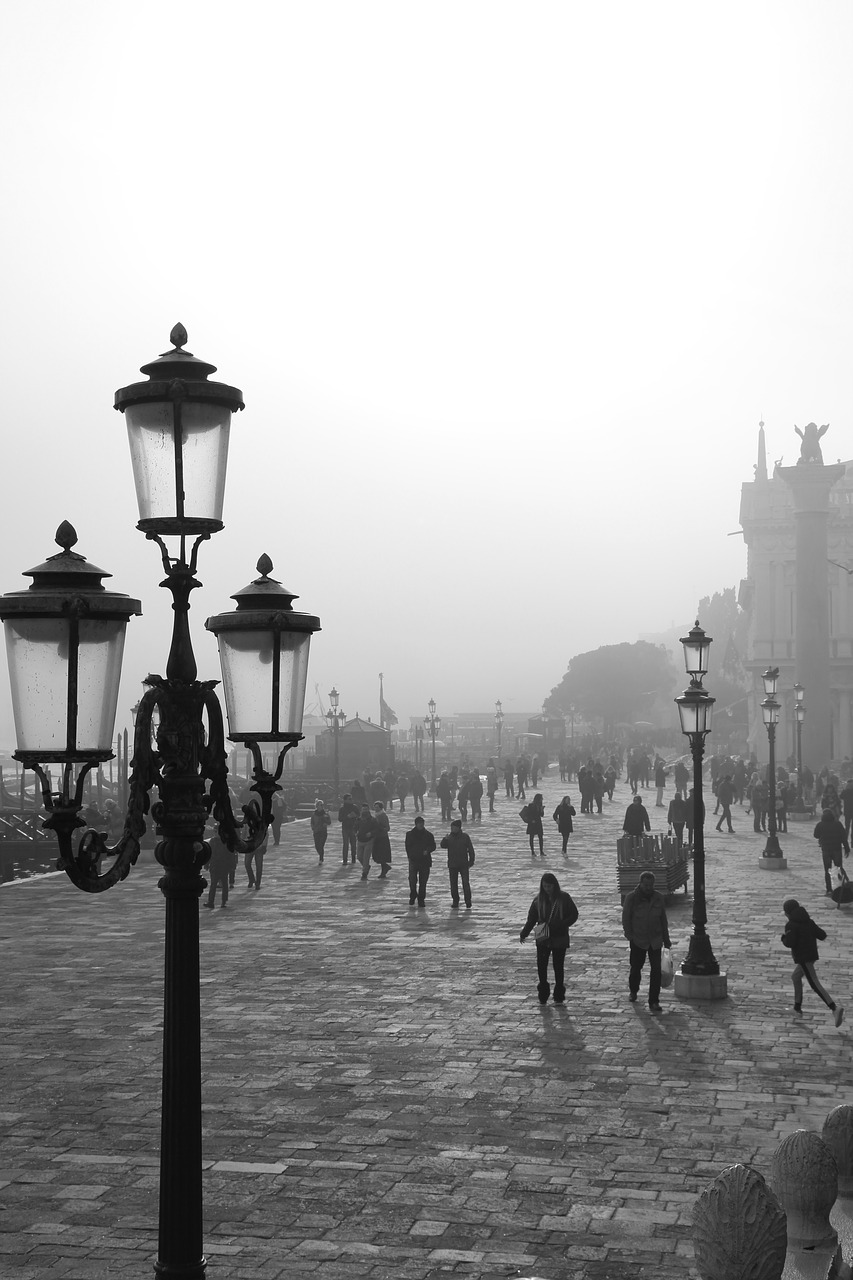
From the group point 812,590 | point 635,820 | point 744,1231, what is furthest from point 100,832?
point 812,590

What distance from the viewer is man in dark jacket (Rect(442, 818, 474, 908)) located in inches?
757

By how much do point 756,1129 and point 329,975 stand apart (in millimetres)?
6663

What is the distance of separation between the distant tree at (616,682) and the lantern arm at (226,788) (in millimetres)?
111580

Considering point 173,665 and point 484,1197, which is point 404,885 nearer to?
point 484,1197

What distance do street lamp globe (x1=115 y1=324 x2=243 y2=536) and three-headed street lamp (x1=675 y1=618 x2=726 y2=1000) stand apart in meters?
9.83

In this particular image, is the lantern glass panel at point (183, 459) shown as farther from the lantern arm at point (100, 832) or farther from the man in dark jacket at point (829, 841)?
the man in dark jacket at point (829, 841)

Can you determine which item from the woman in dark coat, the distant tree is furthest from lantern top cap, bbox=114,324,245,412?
the distant tree

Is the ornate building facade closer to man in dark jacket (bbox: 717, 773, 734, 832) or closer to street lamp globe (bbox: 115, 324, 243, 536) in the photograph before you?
man in dark jacket (bbox: 717, 773, 734, 832)

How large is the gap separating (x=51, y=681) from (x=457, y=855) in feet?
50.7

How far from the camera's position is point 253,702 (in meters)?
5.06

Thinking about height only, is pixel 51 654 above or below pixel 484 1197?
above

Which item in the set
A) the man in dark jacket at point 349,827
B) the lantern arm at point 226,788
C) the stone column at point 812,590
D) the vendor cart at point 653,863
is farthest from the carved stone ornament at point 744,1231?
the stone column at point 812,590

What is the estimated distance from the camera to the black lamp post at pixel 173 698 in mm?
4457

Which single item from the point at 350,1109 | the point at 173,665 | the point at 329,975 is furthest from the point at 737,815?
the point at 173,665
